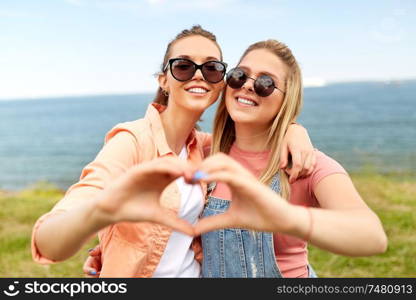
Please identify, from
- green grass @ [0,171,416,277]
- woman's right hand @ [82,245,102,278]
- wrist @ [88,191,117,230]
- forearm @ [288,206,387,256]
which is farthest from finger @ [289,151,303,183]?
green grass @ [0,171,416,277]

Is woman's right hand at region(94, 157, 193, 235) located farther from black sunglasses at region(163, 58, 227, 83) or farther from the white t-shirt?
black sunglasses at region(163, 58, 227, 83)

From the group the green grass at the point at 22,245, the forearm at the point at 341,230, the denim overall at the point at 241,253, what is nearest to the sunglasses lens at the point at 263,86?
the denim overall at the point at 241,253

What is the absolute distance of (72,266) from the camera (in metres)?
6.41

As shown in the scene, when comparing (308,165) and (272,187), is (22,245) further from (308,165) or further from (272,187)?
(308,165)

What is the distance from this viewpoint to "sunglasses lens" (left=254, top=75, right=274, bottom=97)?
2.85 m

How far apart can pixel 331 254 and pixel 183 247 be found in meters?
4.30

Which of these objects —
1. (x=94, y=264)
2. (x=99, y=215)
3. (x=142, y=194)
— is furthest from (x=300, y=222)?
(x=94, y=264)

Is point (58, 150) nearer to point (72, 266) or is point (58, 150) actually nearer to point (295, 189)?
point (72, 266)

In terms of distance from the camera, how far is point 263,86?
9.37 ft

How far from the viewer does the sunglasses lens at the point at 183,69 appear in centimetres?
285

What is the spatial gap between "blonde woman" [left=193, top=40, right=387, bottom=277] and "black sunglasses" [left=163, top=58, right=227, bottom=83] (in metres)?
0.09

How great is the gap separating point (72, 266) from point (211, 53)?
181 inches

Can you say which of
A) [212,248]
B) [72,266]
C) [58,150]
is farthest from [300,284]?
[58,150]

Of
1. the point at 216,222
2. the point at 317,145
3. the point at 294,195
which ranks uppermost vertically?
the point at 216,222
